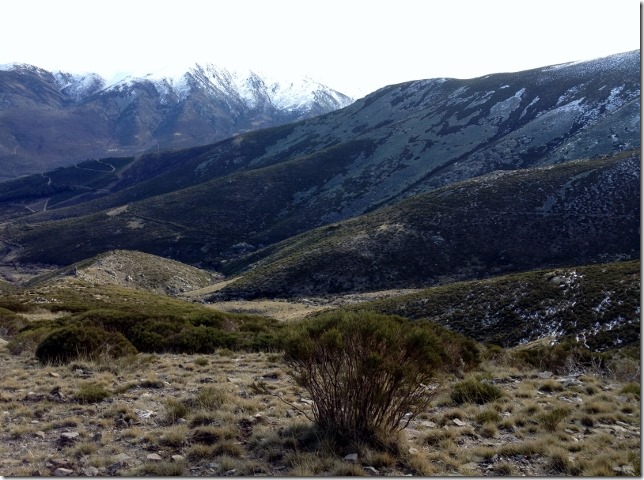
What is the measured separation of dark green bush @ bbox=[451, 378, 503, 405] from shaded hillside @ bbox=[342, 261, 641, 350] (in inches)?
571

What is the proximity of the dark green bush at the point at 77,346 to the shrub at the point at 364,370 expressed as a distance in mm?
9299

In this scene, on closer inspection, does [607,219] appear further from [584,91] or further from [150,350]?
[584,91]

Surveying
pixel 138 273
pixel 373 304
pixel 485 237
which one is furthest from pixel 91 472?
pixel 138 273

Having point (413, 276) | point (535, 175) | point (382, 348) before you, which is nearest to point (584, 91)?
point (535, 175)

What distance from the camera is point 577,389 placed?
40.6 ft

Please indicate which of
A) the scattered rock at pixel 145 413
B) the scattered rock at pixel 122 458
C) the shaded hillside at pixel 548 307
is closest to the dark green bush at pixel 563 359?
the shaded hillside at pixel 548 307

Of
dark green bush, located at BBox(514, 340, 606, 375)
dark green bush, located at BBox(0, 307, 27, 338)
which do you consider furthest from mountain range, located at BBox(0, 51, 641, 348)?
dark green bush, located at BBox(0, 307, 27, 338)

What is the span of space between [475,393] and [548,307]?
21991mm

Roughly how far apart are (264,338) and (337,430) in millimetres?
12905

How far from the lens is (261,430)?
8773 mm

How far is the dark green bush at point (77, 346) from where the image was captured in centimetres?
1519

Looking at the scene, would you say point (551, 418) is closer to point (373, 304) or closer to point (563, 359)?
point (563, 359)

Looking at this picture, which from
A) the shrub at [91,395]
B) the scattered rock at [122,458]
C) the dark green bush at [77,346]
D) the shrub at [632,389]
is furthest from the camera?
the dark green bush at [77,346]

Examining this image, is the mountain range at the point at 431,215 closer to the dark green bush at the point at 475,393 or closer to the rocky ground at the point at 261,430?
the dark green bush at the point at 475,393
